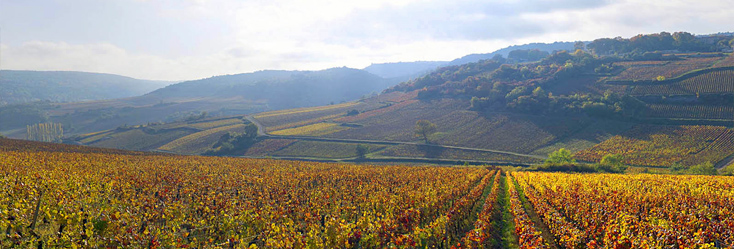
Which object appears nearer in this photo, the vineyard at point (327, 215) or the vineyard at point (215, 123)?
the vineyard at point (327, 215)

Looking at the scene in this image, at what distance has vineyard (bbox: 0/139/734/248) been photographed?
15469mm

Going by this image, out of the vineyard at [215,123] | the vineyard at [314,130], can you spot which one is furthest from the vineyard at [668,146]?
the vineyard at [215,123]

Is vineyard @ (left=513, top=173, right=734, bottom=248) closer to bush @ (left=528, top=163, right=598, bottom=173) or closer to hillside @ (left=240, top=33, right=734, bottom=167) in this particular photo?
bush @ (left=528, top=163, right=598, bottom=173)

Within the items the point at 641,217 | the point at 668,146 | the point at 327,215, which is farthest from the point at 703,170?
the point at 327,215

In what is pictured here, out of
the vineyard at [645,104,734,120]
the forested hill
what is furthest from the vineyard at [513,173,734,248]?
the forested hill

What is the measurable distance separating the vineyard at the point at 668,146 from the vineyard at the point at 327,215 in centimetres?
5063

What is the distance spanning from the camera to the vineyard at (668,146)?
8081cm

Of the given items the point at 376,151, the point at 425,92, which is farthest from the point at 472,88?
the point at 376,151

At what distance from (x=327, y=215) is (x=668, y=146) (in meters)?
99.3

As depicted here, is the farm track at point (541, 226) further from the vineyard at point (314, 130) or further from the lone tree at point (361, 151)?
the vineyard at point (314, 130)

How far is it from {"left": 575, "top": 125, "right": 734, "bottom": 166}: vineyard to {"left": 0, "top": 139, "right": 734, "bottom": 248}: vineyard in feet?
166

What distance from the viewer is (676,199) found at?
2844cm

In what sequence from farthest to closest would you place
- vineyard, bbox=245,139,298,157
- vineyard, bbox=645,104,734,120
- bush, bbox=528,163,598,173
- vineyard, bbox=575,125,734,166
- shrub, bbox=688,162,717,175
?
1. vineyard, bbox=245,139,298,157
2. vineyard, bbox=645,104,734,120
3. vineyard, bbox=575,125,734,166
4. bush, bbox=528,163,598,173
5. shrub, bbox=688,162,717,175

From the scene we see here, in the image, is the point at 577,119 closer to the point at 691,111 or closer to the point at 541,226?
the point at 691,111
